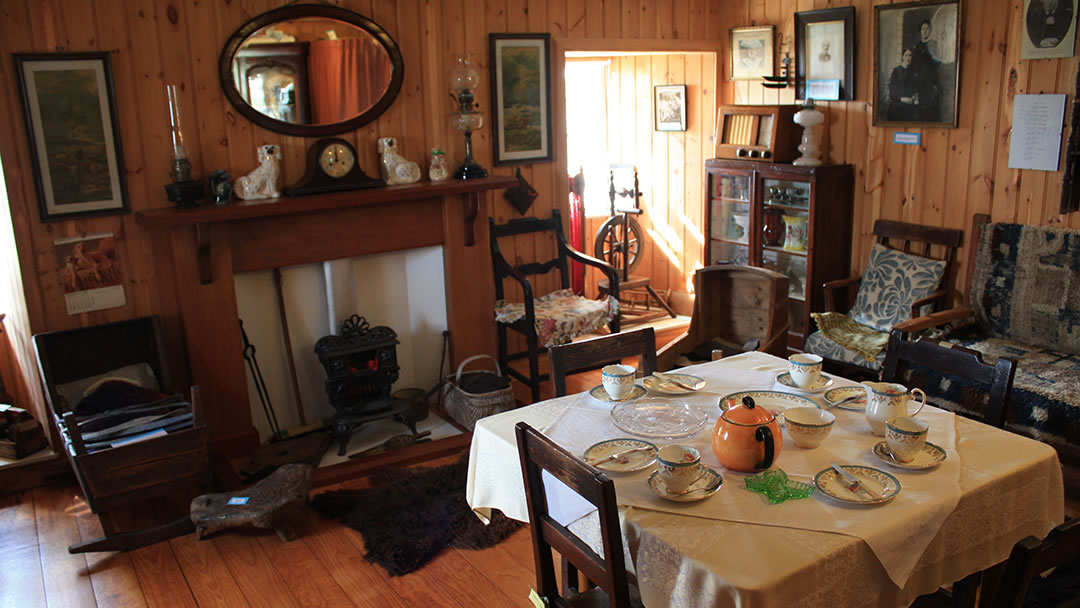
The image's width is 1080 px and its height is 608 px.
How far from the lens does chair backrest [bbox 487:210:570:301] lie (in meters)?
4.66

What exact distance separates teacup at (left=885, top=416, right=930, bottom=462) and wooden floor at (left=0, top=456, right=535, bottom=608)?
52.3 inches

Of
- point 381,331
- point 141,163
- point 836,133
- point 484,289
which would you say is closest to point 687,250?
point 836,133

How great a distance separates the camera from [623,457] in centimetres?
208

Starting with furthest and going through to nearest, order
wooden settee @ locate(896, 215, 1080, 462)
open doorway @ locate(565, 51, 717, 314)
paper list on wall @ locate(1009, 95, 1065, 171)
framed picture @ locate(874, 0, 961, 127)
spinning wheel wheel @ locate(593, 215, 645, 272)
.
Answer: spinning wheel wheel @ locate(593, 215, 645, 272)
open doorway @ locate(565, 51, 717, 314)
framed picture @ locate(874, 0, 961, 127)
paper list on wall @ locate(1009, 95, 1065, 171)
wooden settee @ locate(896, 215, 1080, 462)

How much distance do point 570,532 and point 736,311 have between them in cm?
217

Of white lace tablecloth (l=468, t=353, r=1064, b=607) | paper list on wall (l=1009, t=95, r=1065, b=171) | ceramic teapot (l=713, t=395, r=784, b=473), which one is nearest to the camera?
white lace tablecloth (l=468, t=353, r=1064, b=607)

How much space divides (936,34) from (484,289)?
8.28 ft

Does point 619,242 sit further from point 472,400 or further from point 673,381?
point 673,381

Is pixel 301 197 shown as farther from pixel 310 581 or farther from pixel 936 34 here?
pixel 936 34

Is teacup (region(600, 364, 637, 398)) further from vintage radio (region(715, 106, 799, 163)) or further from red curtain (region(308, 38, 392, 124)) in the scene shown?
vintage radio (region(715, 106, 799, 163))

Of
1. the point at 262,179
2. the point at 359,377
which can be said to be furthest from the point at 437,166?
the point at 359,377

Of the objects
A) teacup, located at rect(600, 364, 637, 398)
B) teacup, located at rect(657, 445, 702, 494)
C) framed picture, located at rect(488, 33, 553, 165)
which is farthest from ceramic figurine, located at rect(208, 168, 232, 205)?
teacup, located at rect(657, 445, 702, 494)

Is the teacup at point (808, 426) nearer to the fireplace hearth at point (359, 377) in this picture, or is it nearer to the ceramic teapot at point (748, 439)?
the ceramic teapot at point (748, 439)

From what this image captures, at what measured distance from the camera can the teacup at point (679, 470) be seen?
1.88m
